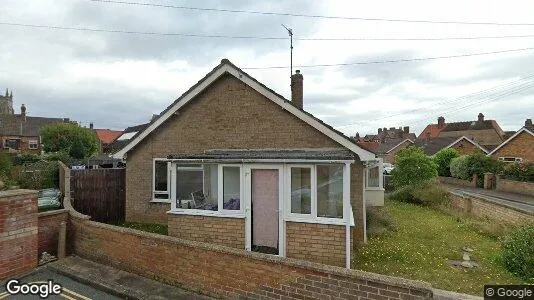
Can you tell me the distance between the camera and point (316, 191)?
7.42 meters

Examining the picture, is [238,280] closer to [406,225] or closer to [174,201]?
[174,201]

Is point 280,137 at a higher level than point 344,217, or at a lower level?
higher

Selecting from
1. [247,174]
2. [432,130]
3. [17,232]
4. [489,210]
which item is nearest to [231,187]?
[247,174]

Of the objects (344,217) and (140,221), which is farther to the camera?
(140,221)

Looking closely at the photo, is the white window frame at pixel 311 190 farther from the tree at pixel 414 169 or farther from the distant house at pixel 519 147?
the distant house at pixel 519 147

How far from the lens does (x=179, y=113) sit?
1204 centimetres

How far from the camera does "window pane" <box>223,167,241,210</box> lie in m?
8.13

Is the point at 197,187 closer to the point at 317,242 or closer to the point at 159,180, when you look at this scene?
the point at 317,242

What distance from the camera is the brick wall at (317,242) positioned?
714 centimetres

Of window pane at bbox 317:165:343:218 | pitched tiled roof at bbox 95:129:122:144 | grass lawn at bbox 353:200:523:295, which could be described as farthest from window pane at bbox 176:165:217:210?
pitched tiled roof at bbox 95:129:122:144

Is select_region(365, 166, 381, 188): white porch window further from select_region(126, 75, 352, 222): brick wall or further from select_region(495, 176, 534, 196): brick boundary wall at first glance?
select_region(495, 176, 534, 196): brick boundary wall

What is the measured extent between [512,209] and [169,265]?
12922mm

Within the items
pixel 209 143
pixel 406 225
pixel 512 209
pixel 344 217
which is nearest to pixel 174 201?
pixel 209 143

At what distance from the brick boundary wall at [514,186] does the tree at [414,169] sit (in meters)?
8.89
